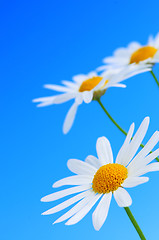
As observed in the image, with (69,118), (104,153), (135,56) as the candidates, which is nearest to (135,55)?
Result: (135,56)

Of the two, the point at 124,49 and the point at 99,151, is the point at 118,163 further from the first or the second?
the point at 124,49

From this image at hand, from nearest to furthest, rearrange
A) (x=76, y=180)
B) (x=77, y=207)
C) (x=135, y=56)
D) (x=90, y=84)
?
(x=77, y=207) → (x=76, y=180) → (x=90, y=84) → (x=135, y=56)

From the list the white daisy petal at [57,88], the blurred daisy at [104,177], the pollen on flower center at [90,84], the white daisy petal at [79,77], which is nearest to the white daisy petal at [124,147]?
→ the blurred daisy at [104,177]

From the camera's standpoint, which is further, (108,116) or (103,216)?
(108,116)

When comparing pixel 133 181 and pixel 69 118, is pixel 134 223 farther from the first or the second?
pixel 69 118

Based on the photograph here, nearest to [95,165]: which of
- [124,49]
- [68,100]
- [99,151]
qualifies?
[99,151]

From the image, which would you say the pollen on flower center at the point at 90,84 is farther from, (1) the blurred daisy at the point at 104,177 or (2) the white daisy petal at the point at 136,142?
(2) the white daisy petal at the point at 136,142

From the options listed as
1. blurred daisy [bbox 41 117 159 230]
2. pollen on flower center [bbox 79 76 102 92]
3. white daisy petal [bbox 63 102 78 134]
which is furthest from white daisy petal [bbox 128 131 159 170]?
pollen on flower center [bbox 79 76 102 92]

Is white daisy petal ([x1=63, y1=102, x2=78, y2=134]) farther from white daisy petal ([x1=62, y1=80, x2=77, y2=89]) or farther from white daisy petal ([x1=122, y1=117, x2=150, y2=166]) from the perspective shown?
white daisy petal ([x1=122, y1=117, x2=150, y2=166])
